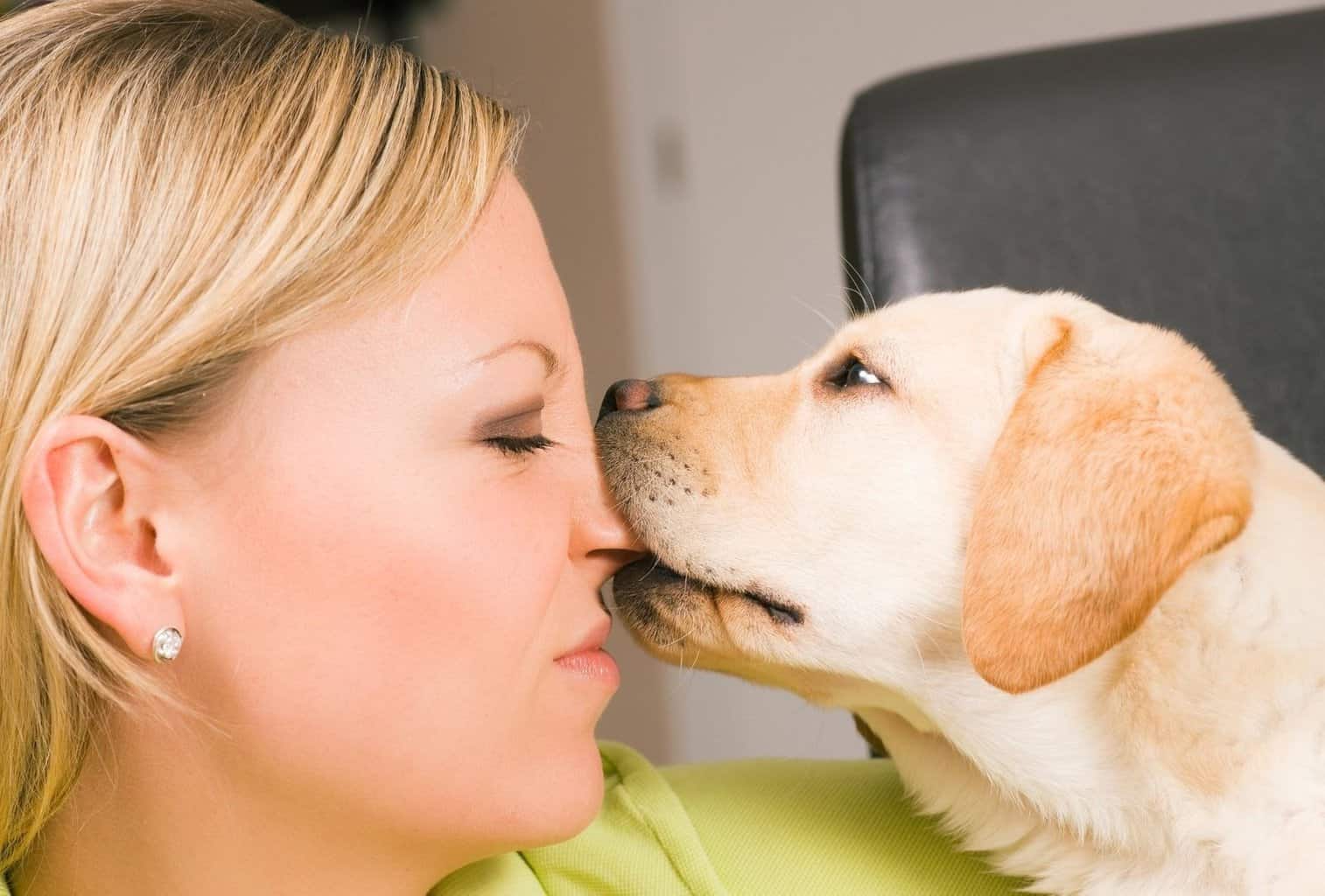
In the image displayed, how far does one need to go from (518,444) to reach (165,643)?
0.27 meters

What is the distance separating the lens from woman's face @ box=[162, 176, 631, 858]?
85 centimetres

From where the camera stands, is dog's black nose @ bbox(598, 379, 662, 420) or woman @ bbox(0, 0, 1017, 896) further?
dog's black nose @ bbox(598, 379, 662, 420)

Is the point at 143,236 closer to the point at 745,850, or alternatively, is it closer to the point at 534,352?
the point at 534,352

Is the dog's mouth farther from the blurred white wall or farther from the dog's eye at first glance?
the blurred white wall

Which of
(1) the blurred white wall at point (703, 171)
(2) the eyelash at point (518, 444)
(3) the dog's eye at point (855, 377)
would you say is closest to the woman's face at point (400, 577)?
(2) the eyelash at point (518, 444)

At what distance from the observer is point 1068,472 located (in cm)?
89

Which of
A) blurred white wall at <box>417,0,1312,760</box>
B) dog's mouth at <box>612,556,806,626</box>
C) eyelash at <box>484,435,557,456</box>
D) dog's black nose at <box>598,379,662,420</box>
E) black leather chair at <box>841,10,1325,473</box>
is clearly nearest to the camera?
eyelash at <box>484,435,557,456</box>

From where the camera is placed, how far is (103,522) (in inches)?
33.4

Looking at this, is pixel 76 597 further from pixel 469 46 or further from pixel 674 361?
pixel 469 46

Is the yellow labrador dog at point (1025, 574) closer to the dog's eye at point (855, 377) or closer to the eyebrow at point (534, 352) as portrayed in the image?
the dog's eye at point (855, 377)

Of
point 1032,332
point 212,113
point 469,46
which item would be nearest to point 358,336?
point 212,113

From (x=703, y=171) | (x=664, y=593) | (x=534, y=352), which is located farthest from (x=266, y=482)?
(x=703, y=171)

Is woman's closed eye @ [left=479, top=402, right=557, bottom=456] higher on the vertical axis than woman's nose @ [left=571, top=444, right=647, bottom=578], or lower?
higher

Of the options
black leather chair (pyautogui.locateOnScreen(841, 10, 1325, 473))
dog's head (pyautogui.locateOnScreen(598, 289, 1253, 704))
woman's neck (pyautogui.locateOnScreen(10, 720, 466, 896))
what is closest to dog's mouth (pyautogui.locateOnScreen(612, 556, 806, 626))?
dog's head (pyautogui.locateOnScreen(598, 289, 1253, 704))
